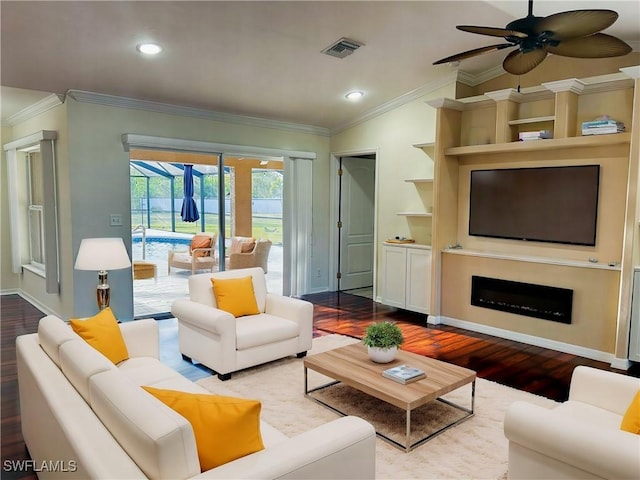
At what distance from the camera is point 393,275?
19.7 ft

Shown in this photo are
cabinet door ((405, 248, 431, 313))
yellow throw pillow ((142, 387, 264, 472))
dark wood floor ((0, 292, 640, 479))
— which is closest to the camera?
yellow throw pillow ((142, 387, 264, 472))

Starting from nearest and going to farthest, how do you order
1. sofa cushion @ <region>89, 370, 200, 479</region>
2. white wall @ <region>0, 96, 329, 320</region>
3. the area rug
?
1. sofa cushion @ <region>89, 370, 200, 479</region>
2. the area rug
3. white wall @ <region>0, 96, 329, 320</region>

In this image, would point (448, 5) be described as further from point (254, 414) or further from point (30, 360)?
point (30, 360)

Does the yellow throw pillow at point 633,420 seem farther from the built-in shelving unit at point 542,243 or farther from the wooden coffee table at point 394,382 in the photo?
the built-in shelving unit at point 542,243

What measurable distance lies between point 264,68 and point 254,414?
3.96 meters

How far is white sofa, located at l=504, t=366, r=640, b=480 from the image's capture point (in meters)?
1.61

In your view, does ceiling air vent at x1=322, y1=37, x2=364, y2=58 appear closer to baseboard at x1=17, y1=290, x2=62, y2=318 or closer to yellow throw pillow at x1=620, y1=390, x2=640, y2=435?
yellow throw pillow at x1=620, y1=390, x2=640, y2=435

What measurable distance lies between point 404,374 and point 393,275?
3167 millimetres

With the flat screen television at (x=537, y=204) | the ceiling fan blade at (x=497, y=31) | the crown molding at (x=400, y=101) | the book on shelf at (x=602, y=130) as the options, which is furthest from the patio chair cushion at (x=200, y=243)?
the book on shelf at (x=602, y=130)

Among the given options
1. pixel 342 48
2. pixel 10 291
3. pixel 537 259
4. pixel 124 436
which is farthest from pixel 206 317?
pixel 10 291

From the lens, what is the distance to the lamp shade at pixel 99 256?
342 centimetres

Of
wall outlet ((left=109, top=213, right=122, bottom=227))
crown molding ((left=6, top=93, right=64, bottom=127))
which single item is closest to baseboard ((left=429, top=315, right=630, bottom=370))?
wall outlet ((left=109, top=213, right=122, bottom=227))

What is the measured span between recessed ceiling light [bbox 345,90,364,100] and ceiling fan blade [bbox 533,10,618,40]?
3266 millimetres

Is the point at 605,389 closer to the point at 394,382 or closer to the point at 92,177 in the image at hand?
the point at 394,382
